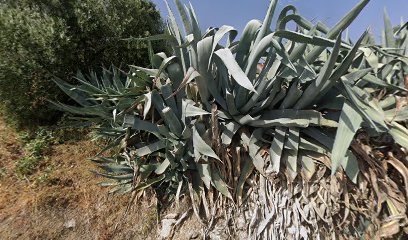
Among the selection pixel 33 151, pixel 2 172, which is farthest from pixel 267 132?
pixel 2 172

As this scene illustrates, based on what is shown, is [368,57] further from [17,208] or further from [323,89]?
[17,208]

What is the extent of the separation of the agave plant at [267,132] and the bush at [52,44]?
135 centimetres

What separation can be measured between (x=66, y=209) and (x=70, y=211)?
4 centimetres

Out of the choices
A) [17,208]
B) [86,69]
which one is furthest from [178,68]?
[86,69]

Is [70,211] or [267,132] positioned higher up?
[267,132]

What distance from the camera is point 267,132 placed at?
7.49 feet

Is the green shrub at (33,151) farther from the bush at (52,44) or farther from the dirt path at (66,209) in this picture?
the bush at (52,44)

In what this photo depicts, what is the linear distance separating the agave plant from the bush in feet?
4.43

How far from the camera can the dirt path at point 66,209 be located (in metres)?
2.37

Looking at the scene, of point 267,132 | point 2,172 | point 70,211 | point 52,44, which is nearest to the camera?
point 267,132

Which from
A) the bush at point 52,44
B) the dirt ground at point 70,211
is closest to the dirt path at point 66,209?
the dirt ground at point 70,211

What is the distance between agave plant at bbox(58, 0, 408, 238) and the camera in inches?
79.3

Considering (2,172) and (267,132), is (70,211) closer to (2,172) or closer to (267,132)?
(2,172)

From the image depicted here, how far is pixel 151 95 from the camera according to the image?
87.8 inches
